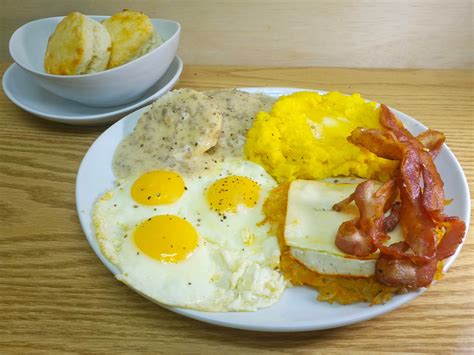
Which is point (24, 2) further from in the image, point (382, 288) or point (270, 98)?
point (382, 288)

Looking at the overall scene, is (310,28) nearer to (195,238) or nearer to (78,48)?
(78,48)

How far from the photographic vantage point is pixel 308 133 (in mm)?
2369

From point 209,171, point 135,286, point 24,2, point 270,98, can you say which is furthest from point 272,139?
point 24,2

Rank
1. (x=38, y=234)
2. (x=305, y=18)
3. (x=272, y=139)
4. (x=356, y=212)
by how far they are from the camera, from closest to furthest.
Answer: (x=356, y=212) → (x=38, y=234) → (x=272, y=139) → (x=305, y=18)

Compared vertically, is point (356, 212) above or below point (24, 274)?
above

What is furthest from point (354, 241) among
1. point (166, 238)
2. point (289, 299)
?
point (166, 238)

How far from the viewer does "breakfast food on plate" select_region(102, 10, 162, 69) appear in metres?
2.81

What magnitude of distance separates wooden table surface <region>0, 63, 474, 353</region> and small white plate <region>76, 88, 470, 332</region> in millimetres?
121

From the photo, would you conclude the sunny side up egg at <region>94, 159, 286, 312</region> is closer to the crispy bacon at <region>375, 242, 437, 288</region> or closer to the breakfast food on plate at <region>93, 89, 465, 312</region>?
the breakfast food on plate at <region>93, 89, 465, 312</region>

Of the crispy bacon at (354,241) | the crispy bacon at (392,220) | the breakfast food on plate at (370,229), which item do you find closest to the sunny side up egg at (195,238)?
the breakfast food on plate at (370,229)

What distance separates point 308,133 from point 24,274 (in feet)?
4.79

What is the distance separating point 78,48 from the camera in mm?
2637

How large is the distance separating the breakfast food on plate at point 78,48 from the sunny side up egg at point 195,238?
34.8 inches

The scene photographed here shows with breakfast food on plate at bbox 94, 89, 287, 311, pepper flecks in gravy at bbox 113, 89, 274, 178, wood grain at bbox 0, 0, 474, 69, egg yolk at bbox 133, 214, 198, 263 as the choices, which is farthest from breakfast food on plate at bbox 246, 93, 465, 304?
wood grain at bbox 0, 0, 474, 69
